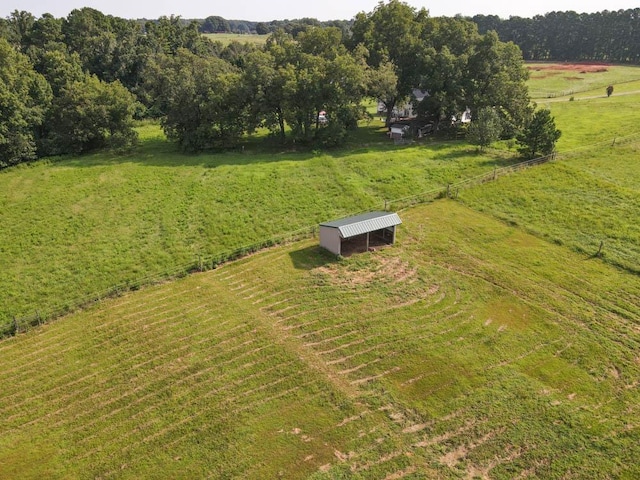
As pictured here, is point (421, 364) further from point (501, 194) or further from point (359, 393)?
point (501, 194)

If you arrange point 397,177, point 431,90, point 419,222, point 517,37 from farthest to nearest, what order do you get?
point 517,37 < point 431,90 < point 397,177 < point 419,222

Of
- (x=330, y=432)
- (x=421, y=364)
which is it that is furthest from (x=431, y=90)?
(x=330, y=432)

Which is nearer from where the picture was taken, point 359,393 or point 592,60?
point 359,393

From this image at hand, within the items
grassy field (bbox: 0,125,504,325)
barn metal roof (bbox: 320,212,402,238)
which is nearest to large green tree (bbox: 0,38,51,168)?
grassy field (bbox: 0,125,504,325)

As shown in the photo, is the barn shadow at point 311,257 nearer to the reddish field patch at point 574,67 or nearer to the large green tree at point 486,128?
the large green tree at point 486,128

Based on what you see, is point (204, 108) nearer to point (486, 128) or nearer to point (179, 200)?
point (179, 200)
